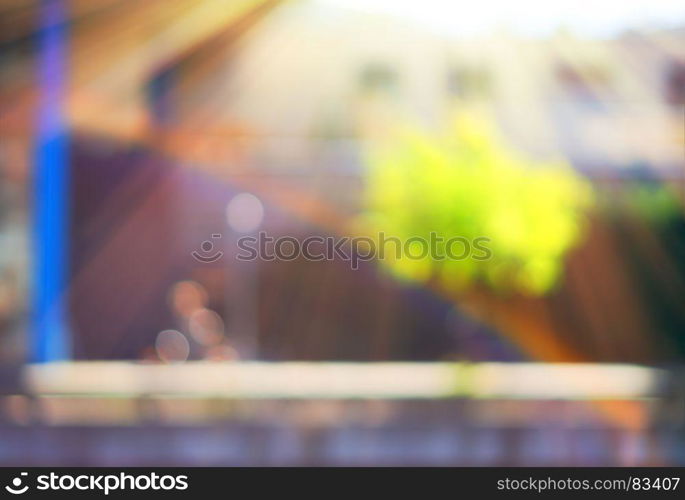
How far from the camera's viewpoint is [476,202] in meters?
8.96

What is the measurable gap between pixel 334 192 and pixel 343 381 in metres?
3.68

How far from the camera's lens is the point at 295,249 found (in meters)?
4.83

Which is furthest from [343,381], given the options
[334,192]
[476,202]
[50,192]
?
[50,192]

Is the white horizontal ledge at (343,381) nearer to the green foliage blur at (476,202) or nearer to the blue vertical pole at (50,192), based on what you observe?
the blue vertical pole at (50,192)

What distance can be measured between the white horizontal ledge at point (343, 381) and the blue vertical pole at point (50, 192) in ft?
1.39

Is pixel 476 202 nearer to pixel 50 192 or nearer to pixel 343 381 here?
pixel 343 381

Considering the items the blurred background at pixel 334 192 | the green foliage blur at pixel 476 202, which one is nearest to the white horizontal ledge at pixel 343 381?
the blurred background at pixel 334 192

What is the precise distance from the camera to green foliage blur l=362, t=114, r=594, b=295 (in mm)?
9023

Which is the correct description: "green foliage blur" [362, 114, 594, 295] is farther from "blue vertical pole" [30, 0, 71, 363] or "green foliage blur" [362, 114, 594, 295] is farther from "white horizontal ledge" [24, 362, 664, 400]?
"blue vertical pole" [30, 0, 71, 363]

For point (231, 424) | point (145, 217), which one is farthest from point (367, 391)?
point (145, 217)

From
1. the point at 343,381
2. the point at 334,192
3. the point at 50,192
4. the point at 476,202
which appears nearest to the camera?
the point at 343,381
